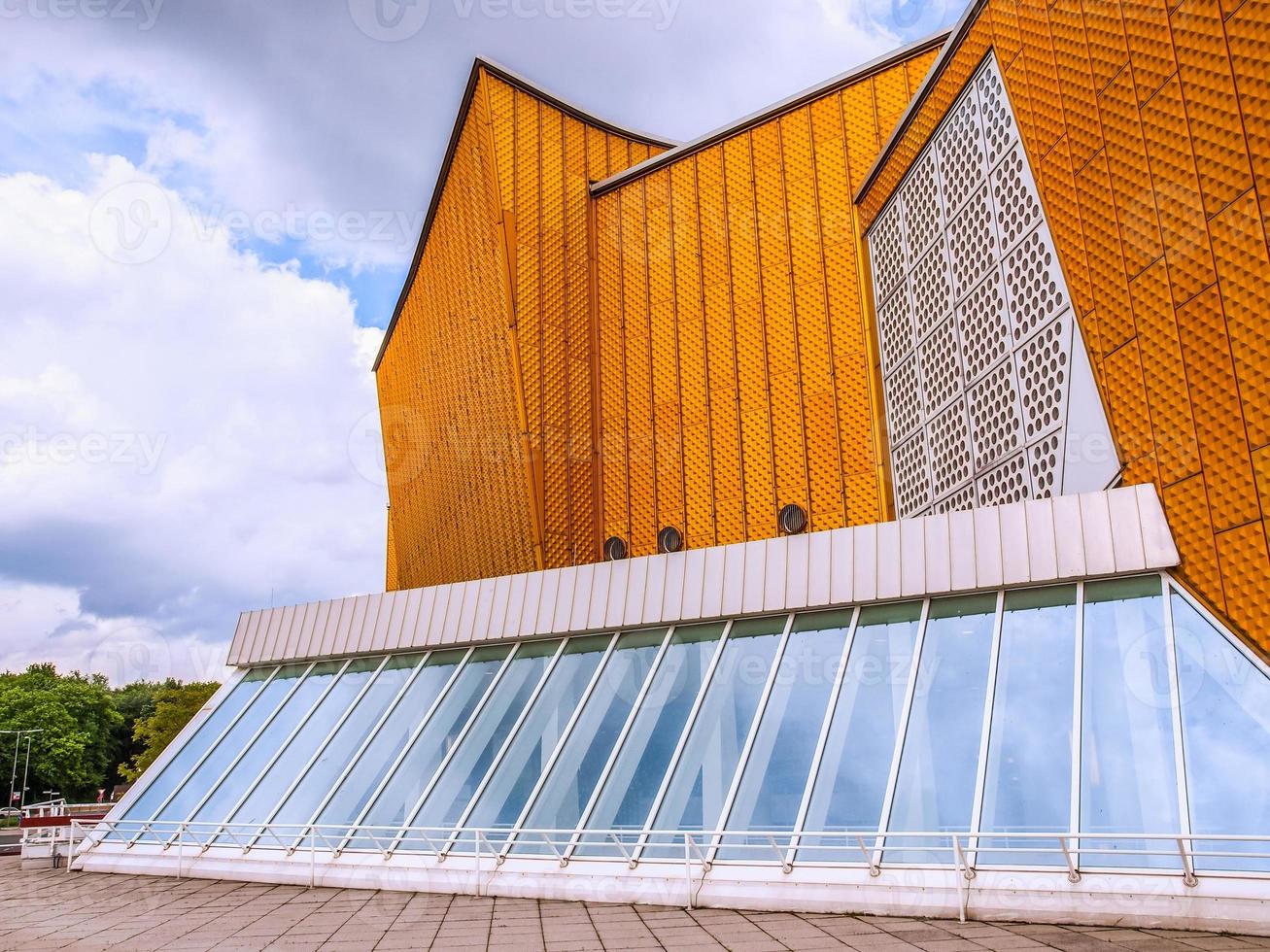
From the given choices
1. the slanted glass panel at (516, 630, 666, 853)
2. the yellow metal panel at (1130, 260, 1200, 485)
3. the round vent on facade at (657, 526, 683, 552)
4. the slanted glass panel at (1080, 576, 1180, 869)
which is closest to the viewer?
the slanted glass panel at (1080, 576, 1180, 869)

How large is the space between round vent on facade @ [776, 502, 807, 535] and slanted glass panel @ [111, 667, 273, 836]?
980 cm

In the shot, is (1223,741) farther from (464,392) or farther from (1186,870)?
(464,392)

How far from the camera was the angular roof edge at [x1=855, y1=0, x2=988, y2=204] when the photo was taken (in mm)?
14000

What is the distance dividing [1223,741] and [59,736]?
7536 cm

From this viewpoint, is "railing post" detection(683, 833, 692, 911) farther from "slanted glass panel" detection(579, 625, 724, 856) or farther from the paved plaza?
"slanted glass panel" detection(579, 625, 724, 856)

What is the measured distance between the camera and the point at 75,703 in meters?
70.1

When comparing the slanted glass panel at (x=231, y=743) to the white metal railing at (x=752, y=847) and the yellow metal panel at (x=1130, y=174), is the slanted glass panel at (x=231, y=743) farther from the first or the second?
the yellow metal panel at (x=1130, y=174)

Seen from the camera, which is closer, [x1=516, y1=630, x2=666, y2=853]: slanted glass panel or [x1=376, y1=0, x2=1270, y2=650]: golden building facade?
[x1=516, y1=630, x2=666, y2=853]: slanted glass panel

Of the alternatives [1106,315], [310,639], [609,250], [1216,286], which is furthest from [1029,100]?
[310,639]

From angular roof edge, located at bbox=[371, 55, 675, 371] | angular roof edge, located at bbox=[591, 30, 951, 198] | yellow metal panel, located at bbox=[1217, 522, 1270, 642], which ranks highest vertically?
angular roof edge, located at bbox=[371, 55, 675, 371]

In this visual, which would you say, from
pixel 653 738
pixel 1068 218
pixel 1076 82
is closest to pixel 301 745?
pixel 653 738

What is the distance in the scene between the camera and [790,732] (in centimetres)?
968

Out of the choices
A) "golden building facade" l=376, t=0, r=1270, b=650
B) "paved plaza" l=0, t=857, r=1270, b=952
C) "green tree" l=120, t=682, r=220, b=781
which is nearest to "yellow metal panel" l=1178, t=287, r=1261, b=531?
"golden building facade" l=376, t=0, r=1270, b=650

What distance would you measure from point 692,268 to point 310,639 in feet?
37.3
